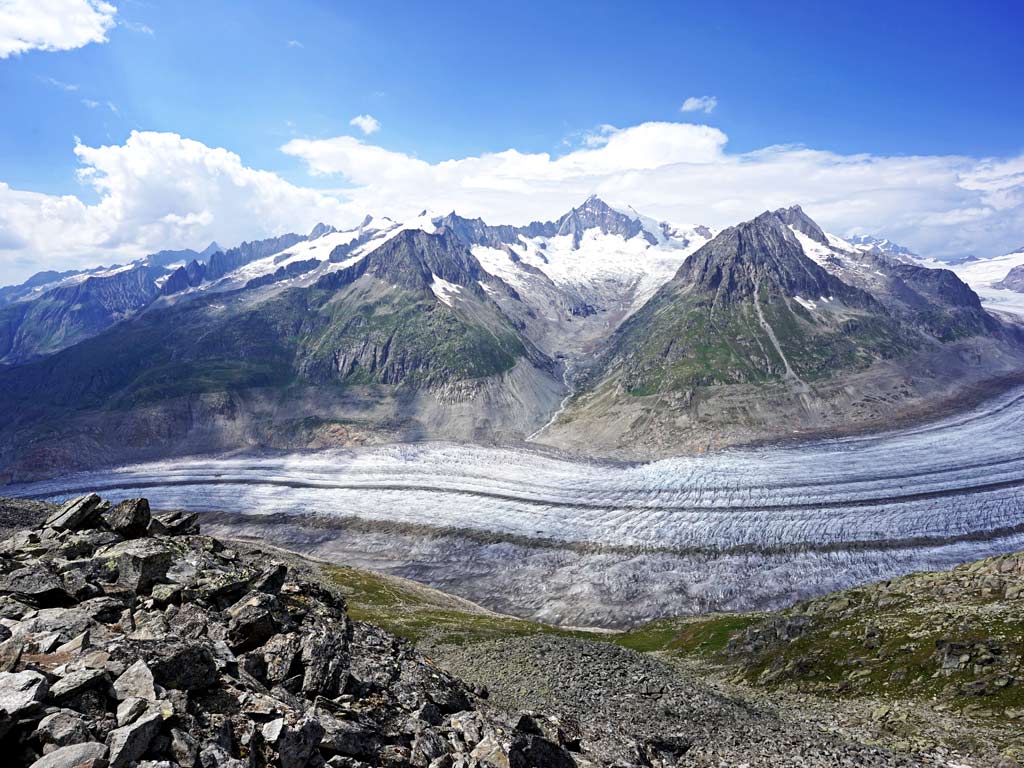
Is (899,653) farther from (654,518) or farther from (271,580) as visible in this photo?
(654,518)

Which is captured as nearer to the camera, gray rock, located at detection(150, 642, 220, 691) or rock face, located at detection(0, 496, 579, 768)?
rock face, located at detection(0, 496, 579, 768)

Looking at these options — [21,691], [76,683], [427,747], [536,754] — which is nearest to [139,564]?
[76,683]

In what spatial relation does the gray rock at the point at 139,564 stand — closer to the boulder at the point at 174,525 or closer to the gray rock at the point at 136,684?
the boulder at the point at 174,525

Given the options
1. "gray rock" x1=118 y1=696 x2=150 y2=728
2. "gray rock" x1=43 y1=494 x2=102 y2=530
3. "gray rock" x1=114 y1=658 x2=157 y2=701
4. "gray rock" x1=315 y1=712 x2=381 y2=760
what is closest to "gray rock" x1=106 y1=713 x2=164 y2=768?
"gray rock" x1=118 y1=696 x2=150 y2=728

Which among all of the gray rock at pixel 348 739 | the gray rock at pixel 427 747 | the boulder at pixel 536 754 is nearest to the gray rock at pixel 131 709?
the gray rock at pixel 348 739

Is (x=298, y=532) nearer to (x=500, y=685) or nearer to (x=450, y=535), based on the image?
(x=450, y=535)

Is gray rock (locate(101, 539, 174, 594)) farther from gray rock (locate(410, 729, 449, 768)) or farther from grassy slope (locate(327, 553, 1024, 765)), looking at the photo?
grassy slope (locate(327, 553, 1024, 765))
